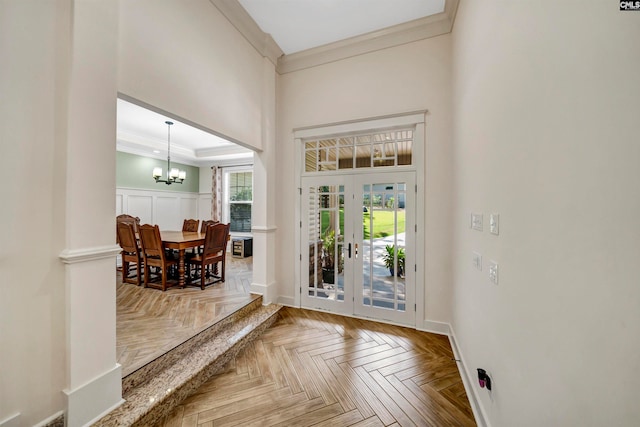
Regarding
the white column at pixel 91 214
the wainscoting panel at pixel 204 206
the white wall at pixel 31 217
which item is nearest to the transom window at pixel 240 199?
the wainscoting panel at pixel 204 206

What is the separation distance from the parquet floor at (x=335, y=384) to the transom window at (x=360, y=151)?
2140 millimetres

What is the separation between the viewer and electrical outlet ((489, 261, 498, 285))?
4.80ft

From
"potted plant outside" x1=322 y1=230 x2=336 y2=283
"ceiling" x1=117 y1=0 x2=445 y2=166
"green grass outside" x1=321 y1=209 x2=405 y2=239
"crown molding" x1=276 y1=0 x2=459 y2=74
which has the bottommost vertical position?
"potted plant outside" x1=322 y1=230 x2=336 y2=283

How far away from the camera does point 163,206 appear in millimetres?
6926

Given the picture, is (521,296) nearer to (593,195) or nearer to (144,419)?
(593,195)

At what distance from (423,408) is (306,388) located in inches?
35.8

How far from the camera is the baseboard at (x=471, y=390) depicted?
1.62 m

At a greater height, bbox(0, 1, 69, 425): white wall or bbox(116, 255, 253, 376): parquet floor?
bbox(0, 1, 69, 425): white wall

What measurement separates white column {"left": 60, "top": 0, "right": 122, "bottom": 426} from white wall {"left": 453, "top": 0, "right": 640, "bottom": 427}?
2398 mm

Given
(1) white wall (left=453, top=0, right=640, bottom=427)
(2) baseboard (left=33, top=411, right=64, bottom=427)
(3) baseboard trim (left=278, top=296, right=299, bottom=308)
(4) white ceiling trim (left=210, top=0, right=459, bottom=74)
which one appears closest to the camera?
(1) white wall (left=453, top=0, right=640, bottom=427)

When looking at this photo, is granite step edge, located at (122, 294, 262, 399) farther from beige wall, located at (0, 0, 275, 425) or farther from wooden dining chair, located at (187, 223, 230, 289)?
wooden dining chair, located at (187, 223, 230, 289)

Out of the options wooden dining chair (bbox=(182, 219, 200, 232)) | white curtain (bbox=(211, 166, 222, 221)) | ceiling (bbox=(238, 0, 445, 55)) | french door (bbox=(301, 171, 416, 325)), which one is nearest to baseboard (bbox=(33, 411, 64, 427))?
french door (bbox=(301, 171, 416, 325))

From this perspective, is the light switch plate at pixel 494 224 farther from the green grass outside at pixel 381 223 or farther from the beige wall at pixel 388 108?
the green grass outside at pixel 381 223

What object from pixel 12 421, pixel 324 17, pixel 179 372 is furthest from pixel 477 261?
pixel 324 17
